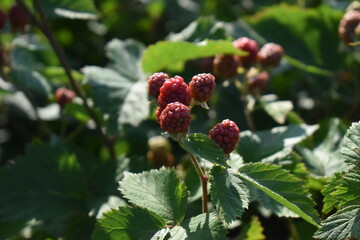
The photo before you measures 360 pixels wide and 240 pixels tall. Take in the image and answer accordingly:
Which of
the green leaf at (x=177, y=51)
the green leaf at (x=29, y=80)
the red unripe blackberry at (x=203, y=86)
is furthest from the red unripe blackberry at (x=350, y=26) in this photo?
the green leaf at (x=29, y=80)

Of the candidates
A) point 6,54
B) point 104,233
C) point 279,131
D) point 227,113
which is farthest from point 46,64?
point 104,233

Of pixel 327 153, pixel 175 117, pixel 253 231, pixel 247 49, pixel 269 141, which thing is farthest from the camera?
pixel 247 49

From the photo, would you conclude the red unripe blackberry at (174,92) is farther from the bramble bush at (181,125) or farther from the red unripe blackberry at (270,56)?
the red unripe blackberry at (270,56)

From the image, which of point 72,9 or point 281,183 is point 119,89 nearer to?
point 72,9

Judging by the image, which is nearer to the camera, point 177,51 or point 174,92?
point 174,92

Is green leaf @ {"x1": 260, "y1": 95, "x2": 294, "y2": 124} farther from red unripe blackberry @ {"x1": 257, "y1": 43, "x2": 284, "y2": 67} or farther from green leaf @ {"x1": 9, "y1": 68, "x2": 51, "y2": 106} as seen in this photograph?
green leaf @ {"x1": 9, "y1": 68, "x2": 51, "y2": 106}

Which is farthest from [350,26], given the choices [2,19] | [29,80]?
[2,19]

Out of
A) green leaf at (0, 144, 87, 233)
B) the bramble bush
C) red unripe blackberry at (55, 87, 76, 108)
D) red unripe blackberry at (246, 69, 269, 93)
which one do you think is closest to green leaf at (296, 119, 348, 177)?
the bramble bush
